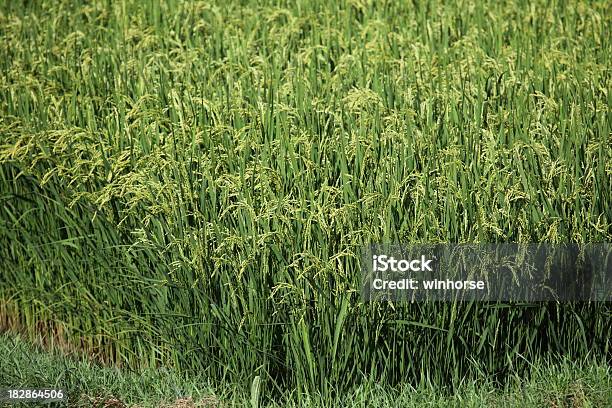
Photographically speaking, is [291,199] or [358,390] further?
[291,199]

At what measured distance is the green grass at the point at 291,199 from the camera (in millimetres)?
3553

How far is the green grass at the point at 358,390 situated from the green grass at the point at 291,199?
6 centimetres

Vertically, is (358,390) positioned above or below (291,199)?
below

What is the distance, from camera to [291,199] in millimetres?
3789

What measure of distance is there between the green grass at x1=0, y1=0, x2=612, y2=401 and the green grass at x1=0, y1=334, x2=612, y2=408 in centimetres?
6

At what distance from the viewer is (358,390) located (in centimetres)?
349

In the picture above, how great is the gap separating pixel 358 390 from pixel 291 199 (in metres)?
0.78

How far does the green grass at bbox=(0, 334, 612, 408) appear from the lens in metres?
3.49

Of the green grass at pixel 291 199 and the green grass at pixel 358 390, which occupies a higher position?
the green grass at pixel 291 199

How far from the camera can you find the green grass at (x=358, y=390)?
11.5ft

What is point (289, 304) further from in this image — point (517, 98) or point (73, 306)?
point (517, 98)

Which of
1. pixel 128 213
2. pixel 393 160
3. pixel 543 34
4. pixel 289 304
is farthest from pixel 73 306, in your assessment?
pixel 543 34

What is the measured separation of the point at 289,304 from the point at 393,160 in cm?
72

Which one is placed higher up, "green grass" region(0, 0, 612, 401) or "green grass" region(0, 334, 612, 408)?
"green grass" region(0, 0, 612, 401)
